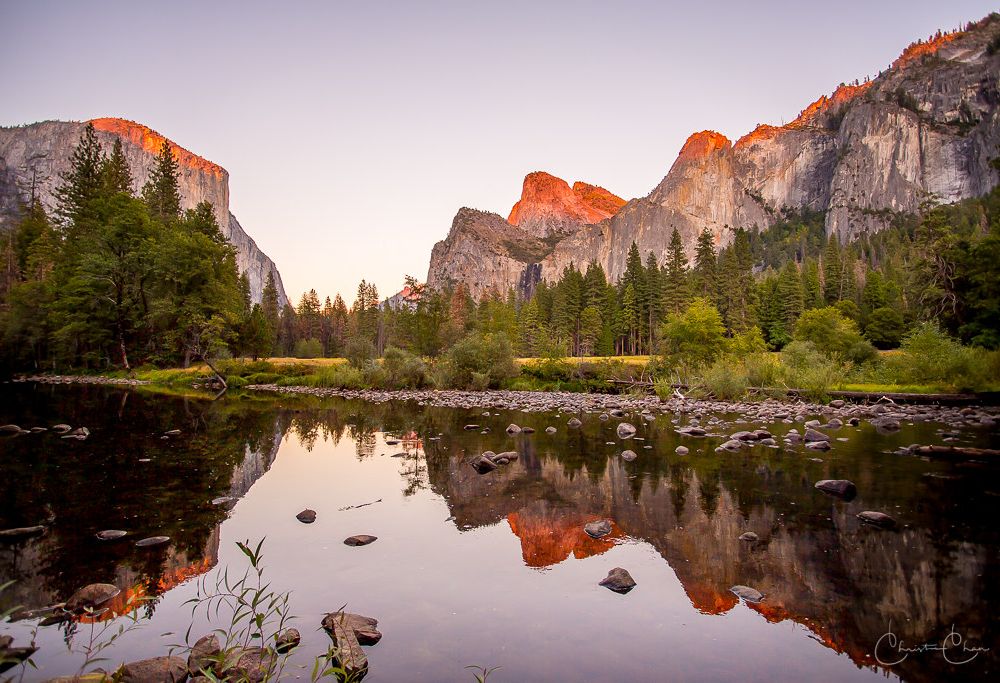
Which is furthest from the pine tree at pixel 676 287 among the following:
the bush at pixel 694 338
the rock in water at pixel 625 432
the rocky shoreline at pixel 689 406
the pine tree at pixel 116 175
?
the pine tree at pixel 116 175

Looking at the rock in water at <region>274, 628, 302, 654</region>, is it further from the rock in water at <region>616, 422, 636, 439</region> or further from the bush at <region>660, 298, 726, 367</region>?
the bush at <region>660, 298, 726, 367</region>

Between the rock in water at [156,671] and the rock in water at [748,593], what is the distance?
18.7 feet

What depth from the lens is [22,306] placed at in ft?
150

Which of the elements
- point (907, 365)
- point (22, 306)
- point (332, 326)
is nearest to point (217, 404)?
point (22, 306)

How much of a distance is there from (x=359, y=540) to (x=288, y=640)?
2989 millimetres

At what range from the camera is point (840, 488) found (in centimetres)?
989

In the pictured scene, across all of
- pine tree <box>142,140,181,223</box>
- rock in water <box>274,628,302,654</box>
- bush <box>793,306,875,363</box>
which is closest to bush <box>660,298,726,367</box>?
bush <box>793,306,875,363</box>

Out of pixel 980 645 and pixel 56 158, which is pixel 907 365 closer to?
pixel 980 645

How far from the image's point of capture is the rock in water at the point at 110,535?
7.01m

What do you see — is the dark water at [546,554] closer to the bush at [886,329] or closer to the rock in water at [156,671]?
the rock in water at [156,671]

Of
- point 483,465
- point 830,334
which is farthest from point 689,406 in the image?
point 830,334

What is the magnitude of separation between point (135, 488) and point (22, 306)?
52.0 metres

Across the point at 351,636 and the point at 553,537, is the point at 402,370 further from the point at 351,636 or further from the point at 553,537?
the point at 351,636

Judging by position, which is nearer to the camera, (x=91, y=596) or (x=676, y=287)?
(x=91, y=596)
